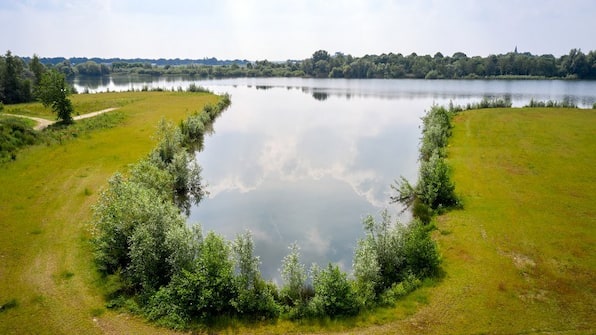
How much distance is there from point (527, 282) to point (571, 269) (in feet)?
10.7

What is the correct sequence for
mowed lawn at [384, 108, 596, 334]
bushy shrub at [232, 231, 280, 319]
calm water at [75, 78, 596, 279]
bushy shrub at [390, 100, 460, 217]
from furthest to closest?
1. bushy shrub at [390, 100, 460, 217]
2. calm water at [75, 78, 596, 279]
3. bushy shrub at [232, 231, 280, 319]
4. mowed lawn at [384, 108, 596, 334]

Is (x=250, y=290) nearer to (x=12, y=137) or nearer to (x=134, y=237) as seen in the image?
(x=134, y=237)

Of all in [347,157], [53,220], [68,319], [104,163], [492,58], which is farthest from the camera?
[492,58]

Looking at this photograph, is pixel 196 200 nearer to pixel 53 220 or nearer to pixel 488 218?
pixel 53 220

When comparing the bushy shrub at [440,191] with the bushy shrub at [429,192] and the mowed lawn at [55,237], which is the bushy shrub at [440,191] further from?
the mowed lawn at [55,237]

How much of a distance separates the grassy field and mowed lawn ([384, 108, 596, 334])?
68 millimetres

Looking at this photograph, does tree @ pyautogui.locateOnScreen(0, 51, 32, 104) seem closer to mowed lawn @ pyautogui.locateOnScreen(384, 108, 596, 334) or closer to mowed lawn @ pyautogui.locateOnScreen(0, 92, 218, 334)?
mowed lawn @ pyautogui.locateOnScreen(0, 92, 218, 334)

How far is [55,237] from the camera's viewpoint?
936 inches

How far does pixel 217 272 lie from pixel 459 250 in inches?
574

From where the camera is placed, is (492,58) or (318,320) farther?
(492,58)

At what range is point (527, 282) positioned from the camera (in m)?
19.4

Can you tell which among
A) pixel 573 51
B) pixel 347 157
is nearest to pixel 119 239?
pixel 347 157

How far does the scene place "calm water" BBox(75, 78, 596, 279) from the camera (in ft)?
91.7

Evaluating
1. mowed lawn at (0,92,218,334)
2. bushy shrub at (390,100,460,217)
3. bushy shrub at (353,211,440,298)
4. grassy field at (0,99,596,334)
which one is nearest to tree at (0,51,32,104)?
mowed lawn at (0,92,218,334)
